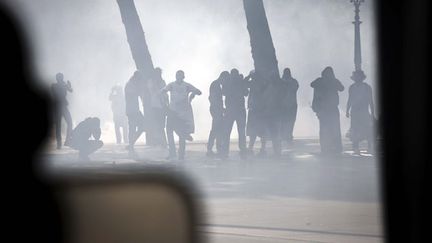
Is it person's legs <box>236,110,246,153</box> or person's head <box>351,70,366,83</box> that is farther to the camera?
person's legs <box>236,110,246,153</box>

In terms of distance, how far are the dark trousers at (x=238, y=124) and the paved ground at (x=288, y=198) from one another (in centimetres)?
33

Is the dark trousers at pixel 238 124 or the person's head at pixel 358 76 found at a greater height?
the person's head at pixel 358 76

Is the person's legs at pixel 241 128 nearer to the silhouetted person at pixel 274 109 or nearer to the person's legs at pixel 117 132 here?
the silhouetted person at pixel 274 109

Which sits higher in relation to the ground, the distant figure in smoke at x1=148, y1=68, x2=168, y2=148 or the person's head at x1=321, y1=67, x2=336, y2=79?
the person's head at x1=321, y1=67, x2=336, y2=79

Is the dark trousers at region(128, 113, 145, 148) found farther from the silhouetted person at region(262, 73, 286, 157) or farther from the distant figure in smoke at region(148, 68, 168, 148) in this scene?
the silhouetted person at region(262, 73, 286, 157)

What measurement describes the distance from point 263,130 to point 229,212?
995 cm

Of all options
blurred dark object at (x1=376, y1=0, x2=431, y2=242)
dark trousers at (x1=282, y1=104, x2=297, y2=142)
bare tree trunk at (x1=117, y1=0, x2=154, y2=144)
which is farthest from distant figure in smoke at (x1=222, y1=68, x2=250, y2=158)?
blurred dark object at (x1=376, y1=0, x2=431, y2=242)

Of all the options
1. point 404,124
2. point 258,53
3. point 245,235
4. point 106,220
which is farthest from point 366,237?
point 258,53

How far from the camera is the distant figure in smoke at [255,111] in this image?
58.3 feet

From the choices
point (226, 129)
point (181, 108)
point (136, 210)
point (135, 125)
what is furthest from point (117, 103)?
point (136, 210)

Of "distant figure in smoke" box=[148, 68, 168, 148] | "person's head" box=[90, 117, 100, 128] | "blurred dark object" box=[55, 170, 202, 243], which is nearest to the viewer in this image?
"blurred dark object" box=[55, 170, 202, 243]

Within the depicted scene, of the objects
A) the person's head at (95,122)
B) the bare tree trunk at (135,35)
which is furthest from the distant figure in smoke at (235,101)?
the bare tree trunk at (135,35)

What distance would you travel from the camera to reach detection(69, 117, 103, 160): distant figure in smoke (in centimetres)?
1677

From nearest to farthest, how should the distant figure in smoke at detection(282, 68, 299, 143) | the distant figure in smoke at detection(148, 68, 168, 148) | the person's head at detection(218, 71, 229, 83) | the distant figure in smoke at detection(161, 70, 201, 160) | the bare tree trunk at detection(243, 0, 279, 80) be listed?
1. the distant figure in smoke at detection(161, 70, 201, 160)
2. the person's head at detection(218, 71, 229, 83)
3. the distant figure in smoke at detection(148, 68, 168, 148)
4. the distant figure in smoke at detection(282, 68, 299, 143)
5. the bare tree trunk at detection(243, 0, 279, 80)
